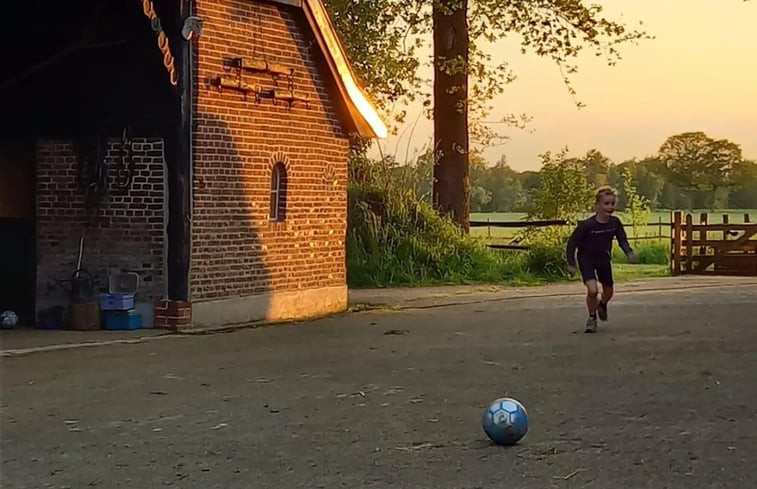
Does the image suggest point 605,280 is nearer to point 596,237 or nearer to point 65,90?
point 596,237

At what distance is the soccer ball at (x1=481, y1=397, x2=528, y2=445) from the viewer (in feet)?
24.3

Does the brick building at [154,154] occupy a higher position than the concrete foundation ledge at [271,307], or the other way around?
the brick building at [154,154]

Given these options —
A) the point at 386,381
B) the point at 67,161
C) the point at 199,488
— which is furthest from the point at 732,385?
the point at 67,161

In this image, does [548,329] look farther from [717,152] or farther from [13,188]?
[717,152]

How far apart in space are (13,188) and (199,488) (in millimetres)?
10513

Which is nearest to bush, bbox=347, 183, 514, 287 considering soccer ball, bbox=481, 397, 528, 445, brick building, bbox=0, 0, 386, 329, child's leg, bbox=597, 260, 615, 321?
brick building, bbox=0, 0, 386, 329

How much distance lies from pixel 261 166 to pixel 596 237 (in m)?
4.88

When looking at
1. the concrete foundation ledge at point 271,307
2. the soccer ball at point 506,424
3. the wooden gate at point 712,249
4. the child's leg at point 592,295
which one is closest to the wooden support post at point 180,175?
the concrete foundation ledge at point 271,307

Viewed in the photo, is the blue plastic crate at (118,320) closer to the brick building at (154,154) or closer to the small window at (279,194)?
the brick building at (154,154)

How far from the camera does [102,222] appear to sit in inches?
604

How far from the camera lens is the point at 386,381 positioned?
10.6 m

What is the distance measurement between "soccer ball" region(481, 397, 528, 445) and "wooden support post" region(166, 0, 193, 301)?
27.0 ft

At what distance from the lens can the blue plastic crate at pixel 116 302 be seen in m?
15.0

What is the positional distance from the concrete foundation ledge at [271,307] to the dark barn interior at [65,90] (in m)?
2.31
